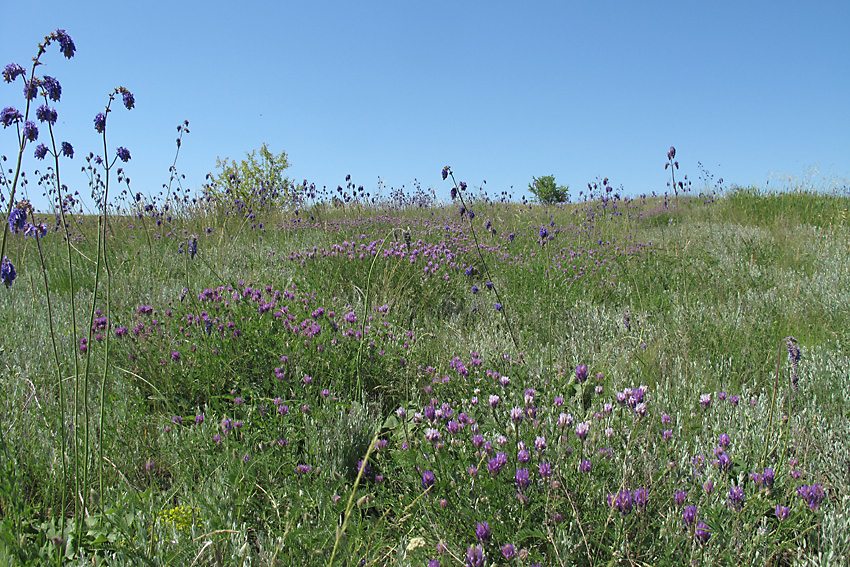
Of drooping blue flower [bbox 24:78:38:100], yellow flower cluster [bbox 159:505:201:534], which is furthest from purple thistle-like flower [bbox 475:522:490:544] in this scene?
drooping blue flower [bbox 24:78:38:100]

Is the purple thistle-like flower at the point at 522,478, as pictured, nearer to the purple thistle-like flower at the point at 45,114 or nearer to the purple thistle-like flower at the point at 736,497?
the purple thistle-like flower at the point at 736,497

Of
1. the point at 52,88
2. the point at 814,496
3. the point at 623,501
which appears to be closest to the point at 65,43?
the point at 52,88

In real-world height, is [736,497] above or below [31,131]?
below

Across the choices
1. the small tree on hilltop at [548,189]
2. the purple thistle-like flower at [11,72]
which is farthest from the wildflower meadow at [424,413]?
the small tree on hilltop at [548,189]

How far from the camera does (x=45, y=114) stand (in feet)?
5.34

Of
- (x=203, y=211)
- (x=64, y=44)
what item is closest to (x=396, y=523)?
(x=64, y=44)

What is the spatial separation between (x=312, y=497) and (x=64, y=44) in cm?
170

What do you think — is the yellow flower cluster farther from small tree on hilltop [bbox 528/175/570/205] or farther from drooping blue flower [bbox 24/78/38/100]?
small tree on hilltop [bbox 528/175/570/205]

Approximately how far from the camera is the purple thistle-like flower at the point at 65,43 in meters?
1.54

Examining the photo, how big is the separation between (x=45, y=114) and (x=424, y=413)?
1681mm

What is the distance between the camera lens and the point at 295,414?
2096mm

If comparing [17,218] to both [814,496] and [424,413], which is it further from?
[814,496]

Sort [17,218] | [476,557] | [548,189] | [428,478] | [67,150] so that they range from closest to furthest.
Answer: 1. [476,557]
2. [428,478]
3. [17,218]
4. [67,150]
5. [548,189]

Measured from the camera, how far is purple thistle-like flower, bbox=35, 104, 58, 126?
5.32ft
